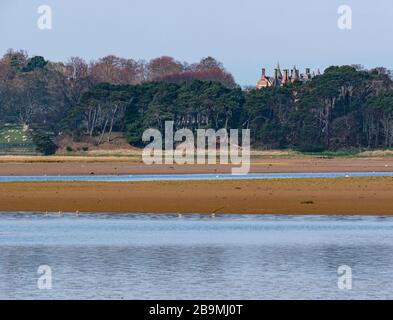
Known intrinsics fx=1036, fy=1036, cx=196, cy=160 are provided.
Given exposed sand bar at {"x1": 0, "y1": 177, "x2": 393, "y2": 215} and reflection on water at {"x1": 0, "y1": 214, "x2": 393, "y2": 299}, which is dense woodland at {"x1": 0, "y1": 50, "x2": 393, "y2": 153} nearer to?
exposed sand bar at {"x1": 0, "y1": 177, "x2": 393, "y2": 215}

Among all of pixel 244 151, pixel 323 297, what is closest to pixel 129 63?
pixel 244 151

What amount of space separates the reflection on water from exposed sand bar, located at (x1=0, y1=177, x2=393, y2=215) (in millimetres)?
2534

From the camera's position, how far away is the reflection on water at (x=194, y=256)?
82.4ft

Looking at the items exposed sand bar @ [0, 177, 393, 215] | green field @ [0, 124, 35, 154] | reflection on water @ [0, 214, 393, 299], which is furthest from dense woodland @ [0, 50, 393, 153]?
reflection on water @ [0, 214, 393, 299]

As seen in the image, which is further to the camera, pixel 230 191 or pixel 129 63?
pixel 129 63

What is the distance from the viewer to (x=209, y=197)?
47.5 m

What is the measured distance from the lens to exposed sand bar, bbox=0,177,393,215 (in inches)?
1716

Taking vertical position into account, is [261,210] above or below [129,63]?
below

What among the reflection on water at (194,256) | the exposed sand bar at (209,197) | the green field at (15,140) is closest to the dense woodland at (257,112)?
the green field at (15,140)

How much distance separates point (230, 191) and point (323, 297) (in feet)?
84.7

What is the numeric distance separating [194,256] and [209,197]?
17.0 m

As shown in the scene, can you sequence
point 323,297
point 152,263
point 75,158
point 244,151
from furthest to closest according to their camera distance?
point 244,151 → point 75,158 → point 152,263 → point 323,297

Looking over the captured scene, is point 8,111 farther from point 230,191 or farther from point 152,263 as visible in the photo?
point 152,263

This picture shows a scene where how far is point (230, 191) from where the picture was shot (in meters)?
49.9
